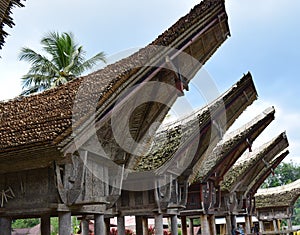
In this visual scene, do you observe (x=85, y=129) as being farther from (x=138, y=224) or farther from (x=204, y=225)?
(x=204, y=225)

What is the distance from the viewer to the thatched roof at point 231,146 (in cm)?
1574

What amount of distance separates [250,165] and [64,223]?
1419cm

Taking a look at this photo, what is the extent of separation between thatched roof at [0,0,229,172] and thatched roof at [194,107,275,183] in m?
6.07

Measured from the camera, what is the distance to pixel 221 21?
32.2 ft

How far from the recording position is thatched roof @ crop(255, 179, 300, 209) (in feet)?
91.7

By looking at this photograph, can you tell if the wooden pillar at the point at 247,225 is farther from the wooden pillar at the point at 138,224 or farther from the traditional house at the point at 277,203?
the wooden pillar at the point at 138,224

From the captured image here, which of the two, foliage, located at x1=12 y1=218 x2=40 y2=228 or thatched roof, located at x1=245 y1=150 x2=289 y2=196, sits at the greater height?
thatched roof, located at x1=245 y1=150 x2=289 y2=196

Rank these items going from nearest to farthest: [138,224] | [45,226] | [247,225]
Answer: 1. [45,226]
2. [138,224]
3. [247,225]

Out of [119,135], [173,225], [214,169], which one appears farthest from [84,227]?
[214,169]

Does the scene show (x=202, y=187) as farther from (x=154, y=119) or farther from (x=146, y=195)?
(x=154, y=119)

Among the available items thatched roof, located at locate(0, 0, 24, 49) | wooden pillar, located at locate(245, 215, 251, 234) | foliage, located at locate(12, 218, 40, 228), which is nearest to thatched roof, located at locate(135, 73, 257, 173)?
thatched roof, located at locate(0, 0, 24, 49)

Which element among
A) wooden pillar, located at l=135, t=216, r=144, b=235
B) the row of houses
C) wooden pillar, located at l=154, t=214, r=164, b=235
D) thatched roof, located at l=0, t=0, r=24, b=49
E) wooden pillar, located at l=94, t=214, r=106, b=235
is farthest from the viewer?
wooden pillar, located at l=135, t=216, r=144, b=235

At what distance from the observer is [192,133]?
1234 cm

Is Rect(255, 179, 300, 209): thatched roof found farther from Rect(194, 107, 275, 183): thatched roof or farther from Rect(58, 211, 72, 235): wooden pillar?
Rect(58, 211, 72, 235): wooden pillar
